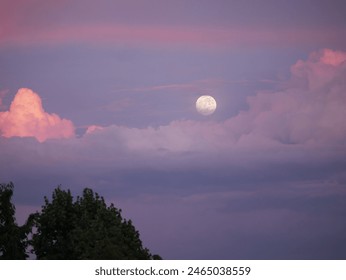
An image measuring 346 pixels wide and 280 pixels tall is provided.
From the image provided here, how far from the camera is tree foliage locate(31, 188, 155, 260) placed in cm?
4897

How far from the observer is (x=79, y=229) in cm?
4931

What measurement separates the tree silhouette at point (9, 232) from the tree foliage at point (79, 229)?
38.2 inches

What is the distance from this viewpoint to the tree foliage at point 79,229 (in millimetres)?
48969

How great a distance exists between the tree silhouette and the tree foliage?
3.18 ft

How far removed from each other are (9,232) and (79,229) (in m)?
5.51

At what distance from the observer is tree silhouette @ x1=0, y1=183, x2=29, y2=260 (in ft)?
166

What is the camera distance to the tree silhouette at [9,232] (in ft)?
166
